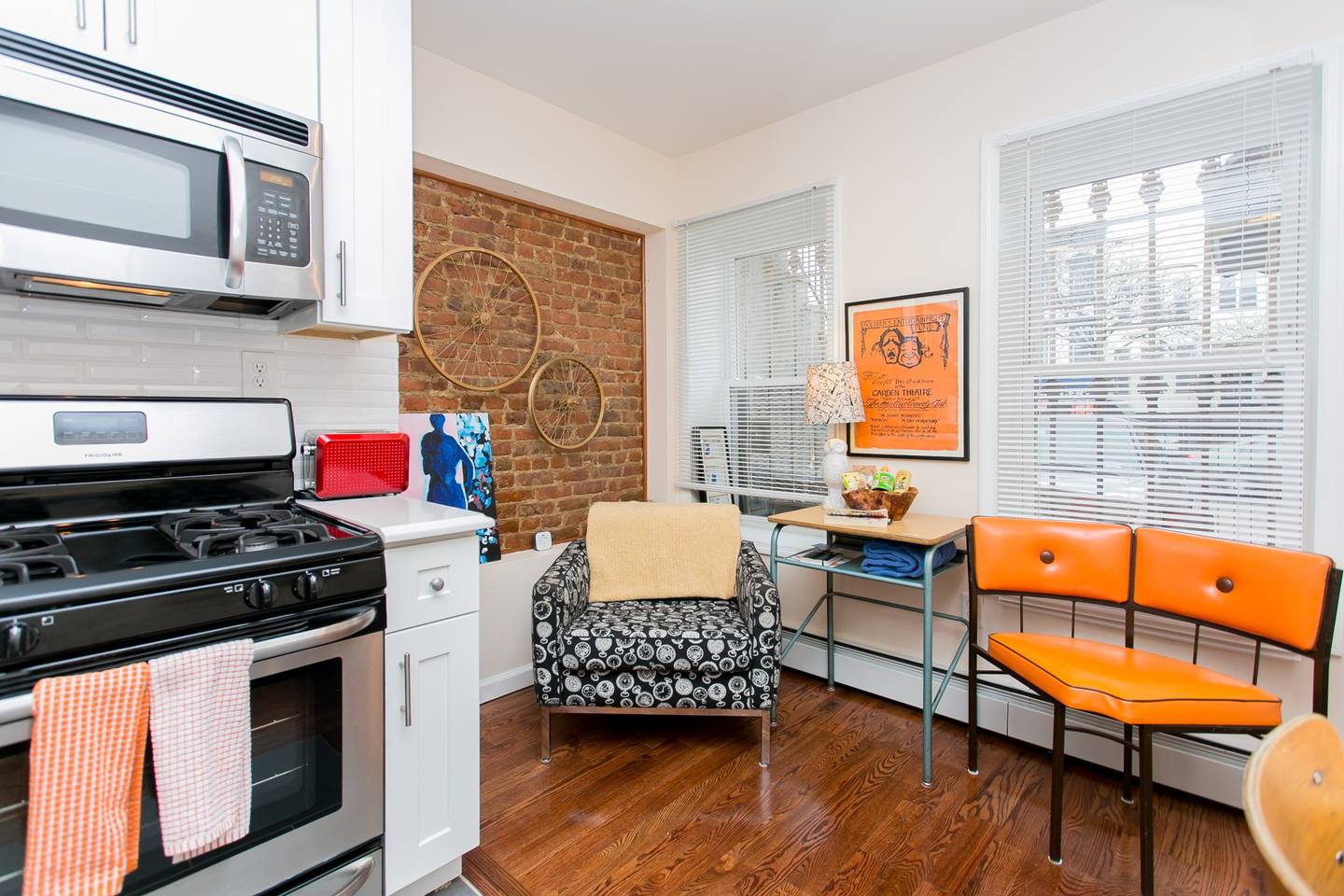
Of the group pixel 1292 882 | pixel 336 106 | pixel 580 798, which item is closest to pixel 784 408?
pixel 580 798

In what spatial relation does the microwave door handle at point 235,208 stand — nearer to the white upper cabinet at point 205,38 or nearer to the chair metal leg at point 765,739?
the white upper cabinet at point 205,38

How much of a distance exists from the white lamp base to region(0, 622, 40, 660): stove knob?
2.42 metres

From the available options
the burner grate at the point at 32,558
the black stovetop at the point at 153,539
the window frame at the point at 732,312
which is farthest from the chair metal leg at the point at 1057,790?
the burner grate at the point at 32,558

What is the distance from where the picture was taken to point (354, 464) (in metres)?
1.95

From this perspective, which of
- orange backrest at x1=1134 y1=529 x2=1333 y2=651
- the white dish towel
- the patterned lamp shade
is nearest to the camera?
the white dish towel

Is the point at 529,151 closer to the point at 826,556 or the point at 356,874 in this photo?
the point at 826,556

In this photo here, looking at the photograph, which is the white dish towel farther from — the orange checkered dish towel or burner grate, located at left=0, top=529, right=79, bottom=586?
burner grate, located at left=0, top=529, right=79, bottom=586

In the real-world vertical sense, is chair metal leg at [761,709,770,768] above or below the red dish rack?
below

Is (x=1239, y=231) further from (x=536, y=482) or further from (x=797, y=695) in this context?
(x=536, y=482)

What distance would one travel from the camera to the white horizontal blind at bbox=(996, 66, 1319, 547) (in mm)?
1966

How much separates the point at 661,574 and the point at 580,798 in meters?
0.89

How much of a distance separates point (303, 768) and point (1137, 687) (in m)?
2.04

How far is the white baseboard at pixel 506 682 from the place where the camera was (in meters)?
2.84

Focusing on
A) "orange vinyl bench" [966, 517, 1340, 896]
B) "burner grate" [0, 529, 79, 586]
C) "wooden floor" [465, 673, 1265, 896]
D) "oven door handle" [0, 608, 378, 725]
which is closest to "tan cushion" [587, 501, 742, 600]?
"wooden floor" [465, 673, 1265, 896]
